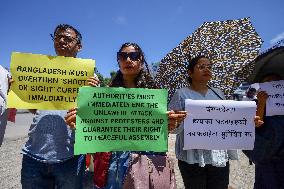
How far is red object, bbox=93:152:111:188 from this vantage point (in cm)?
245

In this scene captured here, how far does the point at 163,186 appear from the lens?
2.39 metres

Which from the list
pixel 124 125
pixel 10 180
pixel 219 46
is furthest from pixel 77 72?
pixel 10 180

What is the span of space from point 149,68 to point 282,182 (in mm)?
1361

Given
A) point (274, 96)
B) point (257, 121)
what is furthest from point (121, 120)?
point (274, 96)

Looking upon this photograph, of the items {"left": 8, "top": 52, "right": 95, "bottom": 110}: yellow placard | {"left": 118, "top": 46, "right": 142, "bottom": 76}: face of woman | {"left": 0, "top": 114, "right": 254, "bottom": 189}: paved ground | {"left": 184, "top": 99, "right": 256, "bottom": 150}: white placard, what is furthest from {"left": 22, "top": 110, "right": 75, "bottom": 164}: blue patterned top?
{"left": 0, "top": 114, "right": 254, "bottom": 189}: paved ground

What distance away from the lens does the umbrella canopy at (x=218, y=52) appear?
3965mm

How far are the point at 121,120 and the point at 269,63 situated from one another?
125cm

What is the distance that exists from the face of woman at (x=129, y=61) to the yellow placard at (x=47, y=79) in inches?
9.7

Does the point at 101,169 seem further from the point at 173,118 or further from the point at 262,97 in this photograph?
the point at 262,97

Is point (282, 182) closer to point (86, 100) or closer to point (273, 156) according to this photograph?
point (273, 156)

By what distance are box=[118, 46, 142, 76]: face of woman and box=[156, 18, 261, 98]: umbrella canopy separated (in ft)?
4.21

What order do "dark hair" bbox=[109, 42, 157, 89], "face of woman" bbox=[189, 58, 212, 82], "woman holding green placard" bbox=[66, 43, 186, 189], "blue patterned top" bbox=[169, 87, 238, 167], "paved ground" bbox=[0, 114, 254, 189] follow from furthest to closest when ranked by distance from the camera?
"paved ground" bbox=[0, 114, 254, 189]
"face of woman" bbox=[189, 58, 212, 82]
"blue patterned top" bbox=[169, 87, 238, 167]
"dark hair" bbox=[109, 42, 157, 89]
"woman holding green placard" bbox=[66, 43, 186, 189]

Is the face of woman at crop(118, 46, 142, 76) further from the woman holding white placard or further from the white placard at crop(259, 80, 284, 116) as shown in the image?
the white placard at crop(259, 80, 284, 116)

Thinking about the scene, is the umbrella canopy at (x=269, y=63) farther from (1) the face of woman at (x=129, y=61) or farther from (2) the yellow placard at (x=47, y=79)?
A: (2) the yellow placard at (x=47, y=79)
